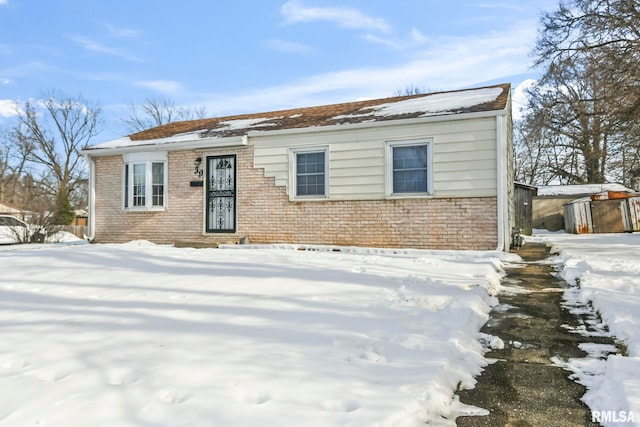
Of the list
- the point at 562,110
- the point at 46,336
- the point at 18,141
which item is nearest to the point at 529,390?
the point at 46,336

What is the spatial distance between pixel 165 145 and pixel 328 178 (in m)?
4.93

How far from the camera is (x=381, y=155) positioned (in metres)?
9.63

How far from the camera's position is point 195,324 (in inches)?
128

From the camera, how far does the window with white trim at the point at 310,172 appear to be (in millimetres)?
10250

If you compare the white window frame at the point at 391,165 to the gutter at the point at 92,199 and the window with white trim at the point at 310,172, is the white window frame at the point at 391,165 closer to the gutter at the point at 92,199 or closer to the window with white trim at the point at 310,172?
the window with white trim at the point at 310,172

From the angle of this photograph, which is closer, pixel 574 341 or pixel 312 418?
pixel 312 418

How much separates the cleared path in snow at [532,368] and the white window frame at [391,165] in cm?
457

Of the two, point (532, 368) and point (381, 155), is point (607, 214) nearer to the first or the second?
point (381, 155)

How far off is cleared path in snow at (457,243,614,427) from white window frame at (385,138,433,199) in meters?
4.57

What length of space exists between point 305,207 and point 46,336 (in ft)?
25.1

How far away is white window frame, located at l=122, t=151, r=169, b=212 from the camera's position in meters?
11.8

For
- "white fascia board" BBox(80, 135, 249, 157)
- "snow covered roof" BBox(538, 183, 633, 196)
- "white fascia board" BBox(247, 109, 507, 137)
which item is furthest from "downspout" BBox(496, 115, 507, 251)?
"snow covered roof" BBox(538, 183, 633, 196)

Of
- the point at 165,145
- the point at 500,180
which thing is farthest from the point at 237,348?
the point at 165,145

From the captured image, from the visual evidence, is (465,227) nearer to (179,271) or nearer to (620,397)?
(179,271)
